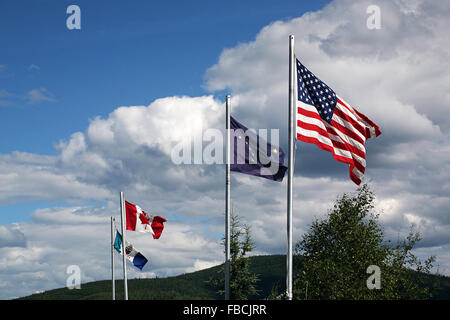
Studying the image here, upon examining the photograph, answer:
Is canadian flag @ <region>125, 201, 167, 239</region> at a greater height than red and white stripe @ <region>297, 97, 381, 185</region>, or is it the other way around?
red and white stripe @ <region>297, 97, 381, 185</region>

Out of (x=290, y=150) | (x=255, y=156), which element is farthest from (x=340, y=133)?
(x=255, y=156)

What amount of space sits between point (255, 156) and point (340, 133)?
319 cm

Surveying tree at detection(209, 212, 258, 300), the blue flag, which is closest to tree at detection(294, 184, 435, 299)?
tree at detection(209, 212, 258, 300)

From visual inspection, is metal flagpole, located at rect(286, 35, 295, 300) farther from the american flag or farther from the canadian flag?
the canadian flag

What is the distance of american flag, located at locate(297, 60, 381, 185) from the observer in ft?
54.9

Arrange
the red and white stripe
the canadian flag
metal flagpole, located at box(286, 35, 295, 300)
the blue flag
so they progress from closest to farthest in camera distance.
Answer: the red and white stripe
metal flagpole, located at box(286, 35, 295, 300)
the blue flag
the canadian flag

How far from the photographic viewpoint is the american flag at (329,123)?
54.9 ft

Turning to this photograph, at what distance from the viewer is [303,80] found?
688 inches

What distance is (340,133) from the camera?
56.0 ft

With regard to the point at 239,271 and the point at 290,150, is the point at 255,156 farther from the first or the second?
the point at 239,271

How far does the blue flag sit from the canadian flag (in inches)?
562
